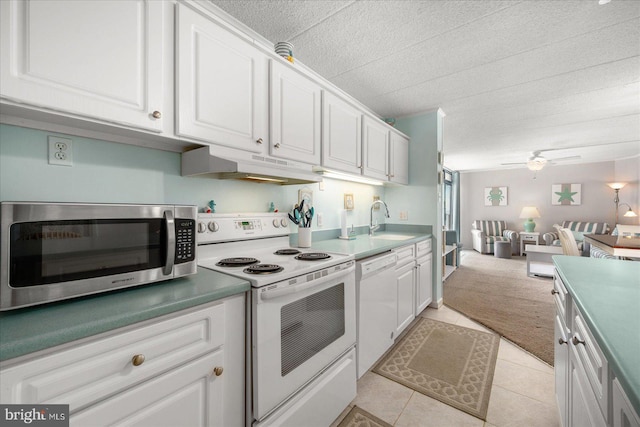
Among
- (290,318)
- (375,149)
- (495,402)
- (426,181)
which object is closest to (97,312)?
(290,318)

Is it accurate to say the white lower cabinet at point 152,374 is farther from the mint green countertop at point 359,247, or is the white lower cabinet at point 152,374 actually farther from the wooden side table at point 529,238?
the wooden side table at point 529,238

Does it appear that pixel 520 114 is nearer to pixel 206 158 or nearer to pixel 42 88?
pixel 206 158

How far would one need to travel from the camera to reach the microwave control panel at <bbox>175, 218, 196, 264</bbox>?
1.11m

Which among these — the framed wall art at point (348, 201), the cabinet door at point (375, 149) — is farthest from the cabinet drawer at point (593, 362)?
the framed wall art at point (348, 201)

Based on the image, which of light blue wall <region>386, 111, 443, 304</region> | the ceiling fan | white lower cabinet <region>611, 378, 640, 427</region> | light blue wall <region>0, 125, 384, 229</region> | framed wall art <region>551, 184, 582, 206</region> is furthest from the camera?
framed wall art <region>551, 184, 582, 206</region>

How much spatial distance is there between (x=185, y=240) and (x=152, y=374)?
1.60 ft

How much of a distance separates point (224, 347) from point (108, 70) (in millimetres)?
1151

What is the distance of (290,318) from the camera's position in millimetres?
1310

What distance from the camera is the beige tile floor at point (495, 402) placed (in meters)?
1.58

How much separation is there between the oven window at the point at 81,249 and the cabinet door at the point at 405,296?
6.43ft

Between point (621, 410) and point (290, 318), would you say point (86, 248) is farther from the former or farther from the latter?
point (621, 410)

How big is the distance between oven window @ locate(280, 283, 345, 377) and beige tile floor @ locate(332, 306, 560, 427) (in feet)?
1.78

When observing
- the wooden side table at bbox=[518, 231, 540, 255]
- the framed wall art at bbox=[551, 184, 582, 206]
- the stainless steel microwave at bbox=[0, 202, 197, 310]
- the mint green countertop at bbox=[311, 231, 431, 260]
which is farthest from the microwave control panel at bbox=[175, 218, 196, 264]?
the framed wall art at bbox=[551, 184, 582, 206]

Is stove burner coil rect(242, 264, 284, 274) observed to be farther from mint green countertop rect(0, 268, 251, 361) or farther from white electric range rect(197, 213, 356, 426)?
mint green countertop rect(0, 268, 251, 361)
